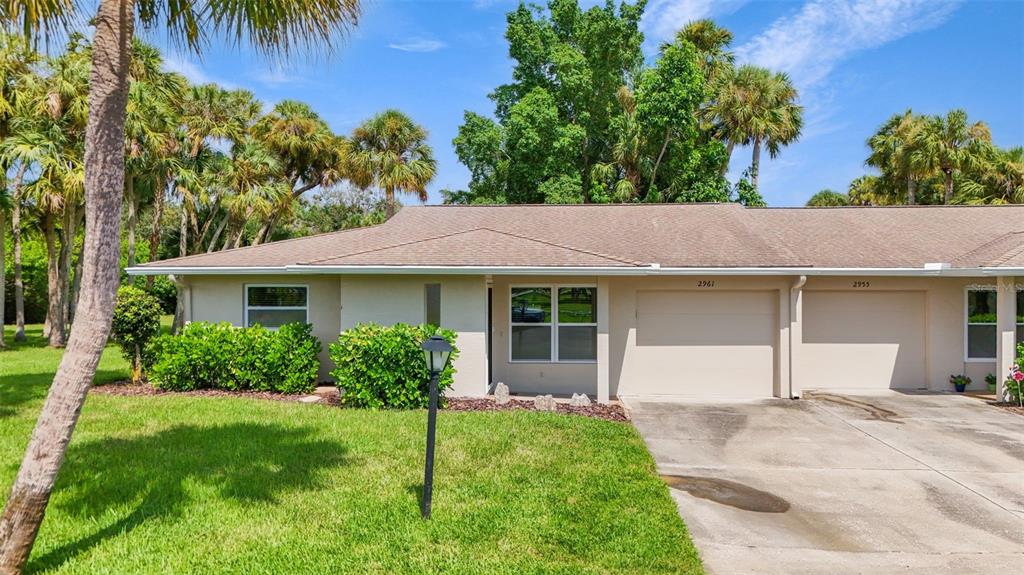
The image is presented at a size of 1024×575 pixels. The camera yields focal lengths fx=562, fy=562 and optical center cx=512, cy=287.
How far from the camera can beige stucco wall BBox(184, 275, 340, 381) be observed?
36.5 feet

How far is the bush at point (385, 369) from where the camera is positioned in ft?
28.9

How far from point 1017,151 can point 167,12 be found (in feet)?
98.7

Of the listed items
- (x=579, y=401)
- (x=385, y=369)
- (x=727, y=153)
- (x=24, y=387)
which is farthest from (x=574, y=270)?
(x=727, y=153)

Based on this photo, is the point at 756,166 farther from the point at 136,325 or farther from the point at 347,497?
the point at 347,497

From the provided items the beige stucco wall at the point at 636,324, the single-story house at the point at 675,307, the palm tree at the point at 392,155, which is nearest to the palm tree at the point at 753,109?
the palm tree at the point at 392,155

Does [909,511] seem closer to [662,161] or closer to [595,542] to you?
[595,542]

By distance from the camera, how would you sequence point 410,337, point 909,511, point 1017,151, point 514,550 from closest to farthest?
point 514,550
point 909,511
point 410,337
point 1017,151

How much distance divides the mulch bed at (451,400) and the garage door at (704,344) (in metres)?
1.71

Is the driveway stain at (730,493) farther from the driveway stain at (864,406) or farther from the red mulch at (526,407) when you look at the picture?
the driveway stain at (864,406)

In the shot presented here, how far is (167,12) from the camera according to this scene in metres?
4.82

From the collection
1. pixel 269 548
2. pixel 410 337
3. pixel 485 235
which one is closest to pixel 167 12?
pixel 269 548

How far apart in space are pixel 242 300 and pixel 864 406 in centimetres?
1178

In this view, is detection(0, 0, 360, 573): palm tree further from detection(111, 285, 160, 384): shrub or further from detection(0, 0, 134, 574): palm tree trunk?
detection(111, 285, 160, 384): shrub

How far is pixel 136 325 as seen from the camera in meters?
10.7
